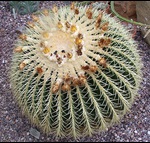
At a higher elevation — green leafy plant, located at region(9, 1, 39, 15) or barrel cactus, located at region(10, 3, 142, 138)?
barrel cactus, located at region(10, 3, 142, 138)

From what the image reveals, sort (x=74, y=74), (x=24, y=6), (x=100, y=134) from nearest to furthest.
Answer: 1. (x=74, y=74)
2. (x=100, y=134)
3. (x=24, y=6)

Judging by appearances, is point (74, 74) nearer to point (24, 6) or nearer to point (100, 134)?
point (100, 134)

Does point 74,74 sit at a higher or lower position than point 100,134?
higher

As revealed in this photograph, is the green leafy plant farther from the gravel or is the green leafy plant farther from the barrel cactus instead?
the barrel cactus

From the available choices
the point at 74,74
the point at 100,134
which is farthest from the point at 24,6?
the point at 74,74

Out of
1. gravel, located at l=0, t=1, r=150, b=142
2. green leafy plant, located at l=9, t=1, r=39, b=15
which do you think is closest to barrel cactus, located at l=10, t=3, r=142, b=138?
gravel, located at l=0, t=1, r=150, b=142

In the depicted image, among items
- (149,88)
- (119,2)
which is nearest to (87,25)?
(149,88)

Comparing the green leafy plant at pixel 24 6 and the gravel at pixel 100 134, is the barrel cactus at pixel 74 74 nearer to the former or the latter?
the gravel at pixel 100 134
